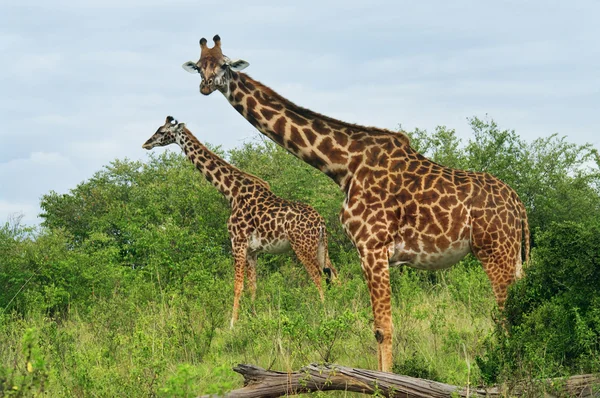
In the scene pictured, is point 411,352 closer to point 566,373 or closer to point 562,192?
point 566,373

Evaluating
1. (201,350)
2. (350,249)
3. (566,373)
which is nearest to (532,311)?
(566,373)

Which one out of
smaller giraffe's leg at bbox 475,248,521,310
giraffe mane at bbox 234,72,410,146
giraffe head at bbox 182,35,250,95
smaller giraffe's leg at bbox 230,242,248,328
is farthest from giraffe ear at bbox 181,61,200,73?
smaller giraffe's leg at bbox 230,242,248,328

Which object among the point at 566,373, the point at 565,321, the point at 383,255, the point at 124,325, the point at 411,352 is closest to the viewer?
the point at 566,373

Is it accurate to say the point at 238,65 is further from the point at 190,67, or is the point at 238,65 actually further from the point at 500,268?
the point at 500,268

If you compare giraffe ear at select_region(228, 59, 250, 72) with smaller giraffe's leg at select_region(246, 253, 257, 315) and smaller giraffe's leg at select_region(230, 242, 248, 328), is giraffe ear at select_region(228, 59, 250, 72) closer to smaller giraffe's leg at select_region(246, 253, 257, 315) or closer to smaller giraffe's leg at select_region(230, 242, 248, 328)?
smaller giraffe's leg at select_region(230, 242, 248, 328)

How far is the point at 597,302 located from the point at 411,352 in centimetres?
268

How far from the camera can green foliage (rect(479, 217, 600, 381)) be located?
716 cm

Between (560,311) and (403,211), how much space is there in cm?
197

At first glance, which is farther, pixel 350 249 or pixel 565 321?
pixel 350 249

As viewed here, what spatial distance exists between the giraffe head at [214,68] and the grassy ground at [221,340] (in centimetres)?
285

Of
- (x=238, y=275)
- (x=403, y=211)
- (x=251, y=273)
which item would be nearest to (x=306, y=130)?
(x=403, y=211)

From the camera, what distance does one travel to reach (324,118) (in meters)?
9.14

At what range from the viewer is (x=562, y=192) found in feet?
56.5

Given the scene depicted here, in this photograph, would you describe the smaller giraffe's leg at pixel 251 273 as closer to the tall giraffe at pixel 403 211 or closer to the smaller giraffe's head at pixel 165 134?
the smaller giraffe's head at pixel 165 134
